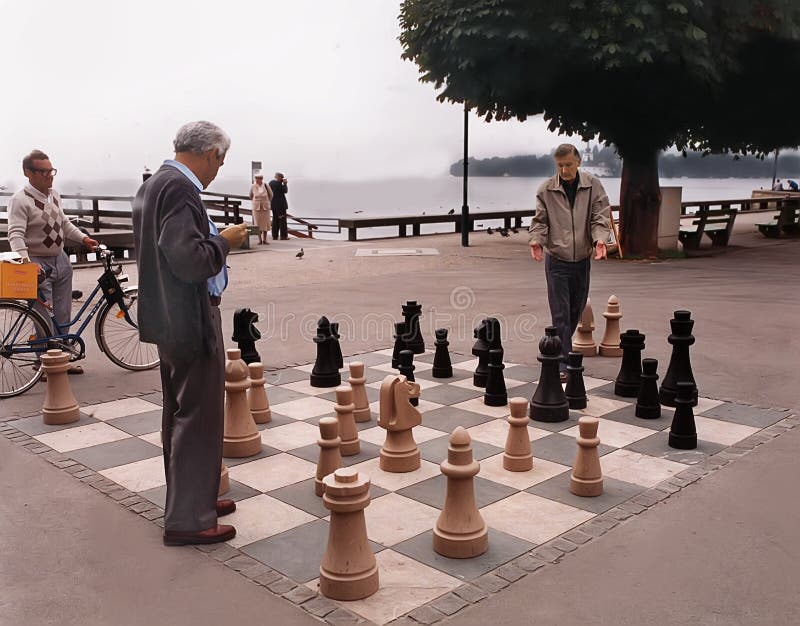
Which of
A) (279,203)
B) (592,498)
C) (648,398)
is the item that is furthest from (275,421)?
(279,203)

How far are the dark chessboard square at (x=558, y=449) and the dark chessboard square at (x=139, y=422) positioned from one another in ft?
7.84

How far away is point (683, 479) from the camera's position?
4180mm

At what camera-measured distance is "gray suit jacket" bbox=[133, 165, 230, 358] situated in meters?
3.25

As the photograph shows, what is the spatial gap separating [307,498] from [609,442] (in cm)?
189

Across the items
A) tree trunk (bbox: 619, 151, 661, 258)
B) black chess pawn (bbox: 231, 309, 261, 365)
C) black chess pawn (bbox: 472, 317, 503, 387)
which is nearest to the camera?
black chess pawn (bbox: 472, 317, 503, 387)

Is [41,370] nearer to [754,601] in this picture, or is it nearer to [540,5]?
[754,601]

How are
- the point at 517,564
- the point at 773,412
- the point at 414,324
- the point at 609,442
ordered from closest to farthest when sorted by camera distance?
the point at 517,564, the point at 609,442, the point at 773,412, the point at 414,324

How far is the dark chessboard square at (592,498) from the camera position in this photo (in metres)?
3.87

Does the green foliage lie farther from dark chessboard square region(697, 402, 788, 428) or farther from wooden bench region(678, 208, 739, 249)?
dark chessboard square region(697, 402, 788, 428)

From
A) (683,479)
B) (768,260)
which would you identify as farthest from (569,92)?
(683,479)

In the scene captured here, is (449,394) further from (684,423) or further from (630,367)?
(684,423)

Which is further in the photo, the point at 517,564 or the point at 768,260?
the point at 768,260

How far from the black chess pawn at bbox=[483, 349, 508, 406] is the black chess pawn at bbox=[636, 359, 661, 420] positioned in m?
0.90

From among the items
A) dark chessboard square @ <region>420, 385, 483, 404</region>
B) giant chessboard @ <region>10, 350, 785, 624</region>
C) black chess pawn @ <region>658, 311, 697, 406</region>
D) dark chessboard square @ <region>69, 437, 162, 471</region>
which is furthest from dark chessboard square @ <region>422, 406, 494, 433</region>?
dark chessboard square @ <region>69, 437, 162, 471</region>
